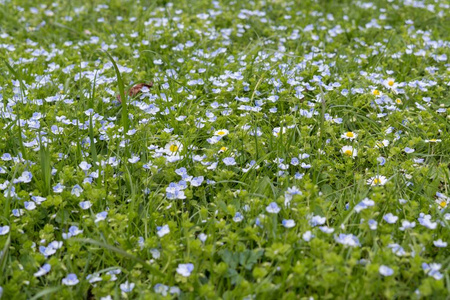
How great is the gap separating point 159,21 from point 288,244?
311cm

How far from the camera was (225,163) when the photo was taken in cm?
287

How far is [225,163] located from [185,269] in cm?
81

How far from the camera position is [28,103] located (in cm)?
340

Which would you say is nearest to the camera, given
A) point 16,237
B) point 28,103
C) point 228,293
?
point 228,293

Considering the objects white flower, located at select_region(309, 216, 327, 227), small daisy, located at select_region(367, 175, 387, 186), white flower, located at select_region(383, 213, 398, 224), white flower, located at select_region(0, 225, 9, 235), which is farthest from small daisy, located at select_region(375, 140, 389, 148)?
white flower, located at select_region(0, 225, 9, 235)

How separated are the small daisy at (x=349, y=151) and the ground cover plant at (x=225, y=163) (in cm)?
2

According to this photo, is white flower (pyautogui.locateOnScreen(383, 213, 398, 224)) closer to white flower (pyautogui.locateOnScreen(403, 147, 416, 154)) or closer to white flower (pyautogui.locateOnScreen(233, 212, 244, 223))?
white flower (pyautogui.locateOnScreen(233, 212, 244, 223))

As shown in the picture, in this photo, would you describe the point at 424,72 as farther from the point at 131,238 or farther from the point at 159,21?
the point at 131,238

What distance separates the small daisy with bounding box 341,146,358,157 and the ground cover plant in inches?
0.6

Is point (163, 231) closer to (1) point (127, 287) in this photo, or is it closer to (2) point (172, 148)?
(1) point (127, 287)

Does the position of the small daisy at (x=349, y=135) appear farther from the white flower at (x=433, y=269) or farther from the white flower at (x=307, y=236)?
the white flower at (x=433, y=269)

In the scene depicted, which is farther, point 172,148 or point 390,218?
point 172,148

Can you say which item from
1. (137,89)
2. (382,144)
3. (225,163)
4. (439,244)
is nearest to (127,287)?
(225,163)

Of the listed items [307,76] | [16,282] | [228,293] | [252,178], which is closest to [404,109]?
[307,76]
